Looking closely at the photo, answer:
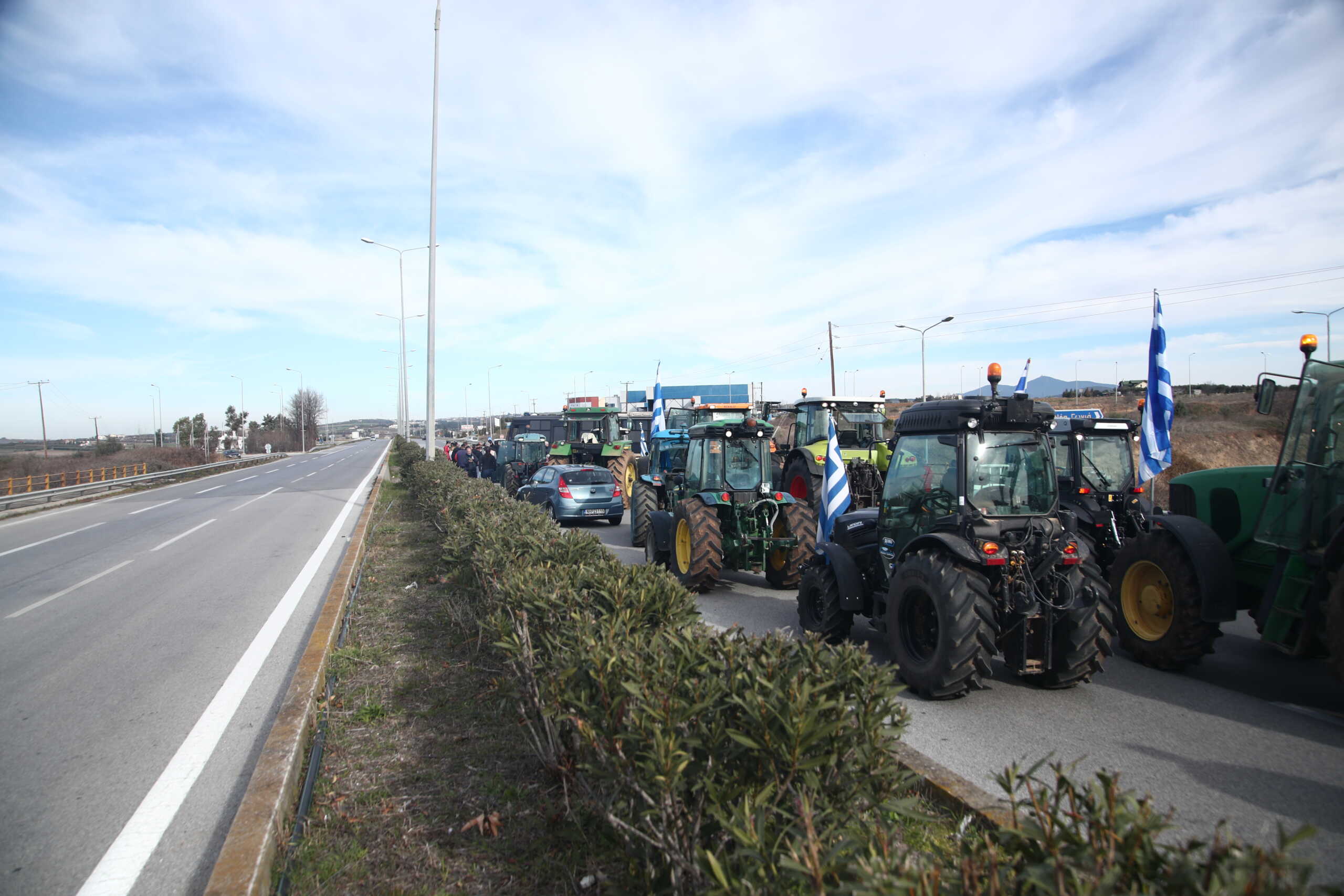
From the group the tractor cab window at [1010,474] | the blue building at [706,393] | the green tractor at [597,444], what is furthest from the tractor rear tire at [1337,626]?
the blue building at [706,393]

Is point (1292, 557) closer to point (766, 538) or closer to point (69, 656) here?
point (766, 538)

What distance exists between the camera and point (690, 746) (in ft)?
9.03

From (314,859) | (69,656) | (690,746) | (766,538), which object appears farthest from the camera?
(766,538)

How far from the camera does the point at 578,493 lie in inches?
666

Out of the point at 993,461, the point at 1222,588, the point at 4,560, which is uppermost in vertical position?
the point at 993,461

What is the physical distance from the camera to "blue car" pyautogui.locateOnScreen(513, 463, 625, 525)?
16.8 m

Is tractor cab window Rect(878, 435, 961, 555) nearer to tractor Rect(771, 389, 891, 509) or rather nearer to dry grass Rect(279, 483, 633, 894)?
dry grass Rect(279, 483, 633, 894)

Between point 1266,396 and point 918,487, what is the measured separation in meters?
2.62

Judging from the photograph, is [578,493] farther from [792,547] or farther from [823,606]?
[823,606]

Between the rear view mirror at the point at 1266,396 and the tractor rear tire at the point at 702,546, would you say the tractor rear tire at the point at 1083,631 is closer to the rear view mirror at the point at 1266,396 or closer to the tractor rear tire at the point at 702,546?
the rear view mirror at the point at 1266,396

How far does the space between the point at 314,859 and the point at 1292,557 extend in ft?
21.2

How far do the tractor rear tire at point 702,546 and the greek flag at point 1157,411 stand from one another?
5.41 metres

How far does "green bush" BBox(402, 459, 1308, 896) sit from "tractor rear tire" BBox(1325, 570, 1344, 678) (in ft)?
8.26

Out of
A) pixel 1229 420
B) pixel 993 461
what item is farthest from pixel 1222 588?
pixel 1229 420
